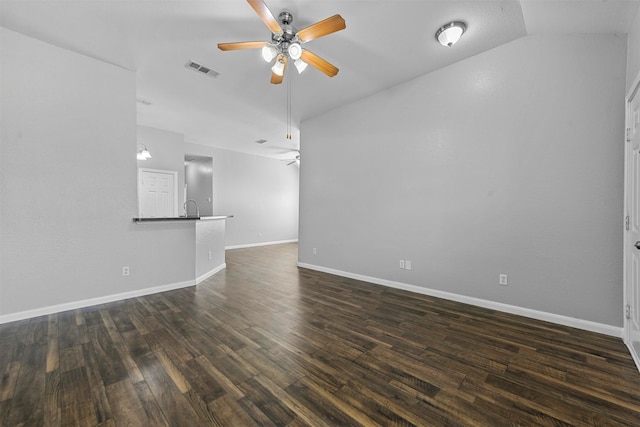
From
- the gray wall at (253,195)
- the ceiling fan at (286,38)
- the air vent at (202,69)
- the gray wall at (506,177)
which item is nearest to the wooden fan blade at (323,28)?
the ceiling fan at (286,38)

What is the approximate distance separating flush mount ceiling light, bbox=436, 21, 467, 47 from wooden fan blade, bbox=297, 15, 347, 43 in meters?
1.14

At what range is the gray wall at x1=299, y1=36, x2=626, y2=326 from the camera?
2461mm

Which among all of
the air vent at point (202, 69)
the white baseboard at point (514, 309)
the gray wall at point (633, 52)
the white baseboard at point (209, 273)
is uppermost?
the air vent at point (202, 69)

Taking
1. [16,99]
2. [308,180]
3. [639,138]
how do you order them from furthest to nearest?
1. [308,180]
2. [16,99]
3. [639,138]

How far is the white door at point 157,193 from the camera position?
6008 millimetres

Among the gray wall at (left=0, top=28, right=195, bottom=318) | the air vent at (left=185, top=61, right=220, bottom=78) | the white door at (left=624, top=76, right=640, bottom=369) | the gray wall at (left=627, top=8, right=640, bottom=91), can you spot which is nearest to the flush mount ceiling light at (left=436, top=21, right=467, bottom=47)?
the gray wall at (left=627, top=8, right=640, bottom=91)

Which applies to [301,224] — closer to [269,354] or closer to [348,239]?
[348,239]

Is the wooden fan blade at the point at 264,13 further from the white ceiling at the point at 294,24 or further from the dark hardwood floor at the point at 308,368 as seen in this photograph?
the dark hardwood floor at the point at 308,368

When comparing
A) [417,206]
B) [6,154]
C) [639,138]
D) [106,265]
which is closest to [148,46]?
[6,154]

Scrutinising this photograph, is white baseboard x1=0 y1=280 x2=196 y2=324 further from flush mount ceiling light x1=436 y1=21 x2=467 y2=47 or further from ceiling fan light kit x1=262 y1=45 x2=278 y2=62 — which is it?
flush mount ceiling light x1=436 y1=21 x2=467 y2=47

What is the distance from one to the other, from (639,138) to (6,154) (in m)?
5.67

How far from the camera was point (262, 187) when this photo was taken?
8.56 m

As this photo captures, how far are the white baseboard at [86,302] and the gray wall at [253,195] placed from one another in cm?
399

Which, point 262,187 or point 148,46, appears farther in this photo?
point 262,187
